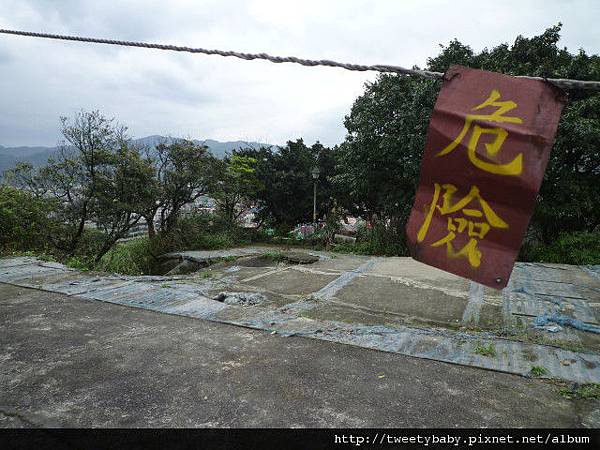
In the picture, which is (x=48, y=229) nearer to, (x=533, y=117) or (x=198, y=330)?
(x=198, y=330)

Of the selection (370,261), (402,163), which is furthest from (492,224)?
(402,163)

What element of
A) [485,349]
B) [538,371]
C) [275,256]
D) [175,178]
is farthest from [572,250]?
[175,178]

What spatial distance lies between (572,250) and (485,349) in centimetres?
751

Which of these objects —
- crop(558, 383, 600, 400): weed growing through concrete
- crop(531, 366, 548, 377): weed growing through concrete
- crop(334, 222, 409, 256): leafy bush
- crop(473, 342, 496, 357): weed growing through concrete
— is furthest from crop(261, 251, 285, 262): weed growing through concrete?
crop(558, 383, 600, 400): weed growing through concrete

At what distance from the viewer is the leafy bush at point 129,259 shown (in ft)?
31.8

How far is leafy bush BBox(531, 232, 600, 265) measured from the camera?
8.94m

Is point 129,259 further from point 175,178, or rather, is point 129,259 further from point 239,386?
point 239,386

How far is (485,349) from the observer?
12.5 ft

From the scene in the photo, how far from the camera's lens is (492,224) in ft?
6.43

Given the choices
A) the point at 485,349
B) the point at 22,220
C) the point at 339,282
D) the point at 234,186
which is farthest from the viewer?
the point at 234,186

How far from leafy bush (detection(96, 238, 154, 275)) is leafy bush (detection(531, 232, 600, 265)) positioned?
1124 cm

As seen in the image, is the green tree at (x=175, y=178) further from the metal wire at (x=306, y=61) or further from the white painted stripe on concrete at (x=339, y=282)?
the metal wire at (x=306, y=61)

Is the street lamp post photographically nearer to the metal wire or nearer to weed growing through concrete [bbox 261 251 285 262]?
weed growing through concrete [bbox 261 251 285 262]

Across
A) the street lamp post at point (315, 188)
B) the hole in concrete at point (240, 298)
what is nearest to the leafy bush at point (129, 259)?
the hole in concrete at point (240, 298)
